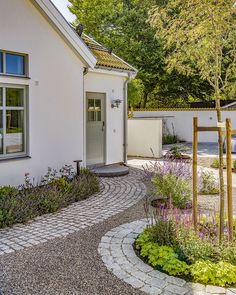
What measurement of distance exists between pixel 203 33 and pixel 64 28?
17.9 feet

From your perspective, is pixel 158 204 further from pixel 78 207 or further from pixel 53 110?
pixel 53 110

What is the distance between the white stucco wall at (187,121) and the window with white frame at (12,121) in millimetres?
16629

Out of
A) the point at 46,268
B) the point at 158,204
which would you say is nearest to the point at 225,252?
the point at 46,268

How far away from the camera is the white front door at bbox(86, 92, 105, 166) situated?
1245 centimetres

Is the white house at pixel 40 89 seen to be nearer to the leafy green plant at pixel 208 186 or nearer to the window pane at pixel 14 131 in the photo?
the window pane at pixel 14 131

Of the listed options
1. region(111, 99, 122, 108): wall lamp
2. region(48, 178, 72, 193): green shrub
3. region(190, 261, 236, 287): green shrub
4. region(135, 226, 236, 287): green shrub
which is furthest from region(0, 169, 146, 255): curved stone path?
region(111, 99, 122, 108): wall lamp

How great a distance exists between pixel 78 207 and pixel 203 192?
3.48m

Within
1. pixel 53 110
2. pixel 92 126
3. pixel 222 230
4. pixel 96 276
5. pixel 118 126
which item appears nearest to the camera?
pixel 96 276

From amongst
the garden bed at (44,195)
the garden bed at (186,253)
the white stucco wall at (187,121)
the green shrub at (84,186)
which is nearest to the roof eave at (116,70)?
the garden bed at (44,195)

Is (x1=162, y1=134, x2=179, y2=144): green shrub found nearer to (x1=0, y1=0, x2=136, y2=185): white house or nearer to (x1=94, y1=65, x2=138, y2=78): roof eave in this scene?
(x1=94, y1=65, x2=138, y2=78): roof eave

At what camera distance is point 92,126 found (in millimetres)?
12609

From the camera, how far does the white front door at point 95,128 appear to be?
40.9ft

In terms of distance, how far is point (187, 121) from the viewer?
25.1 meters

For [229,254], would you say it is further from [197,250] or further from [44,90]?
[44,90]
